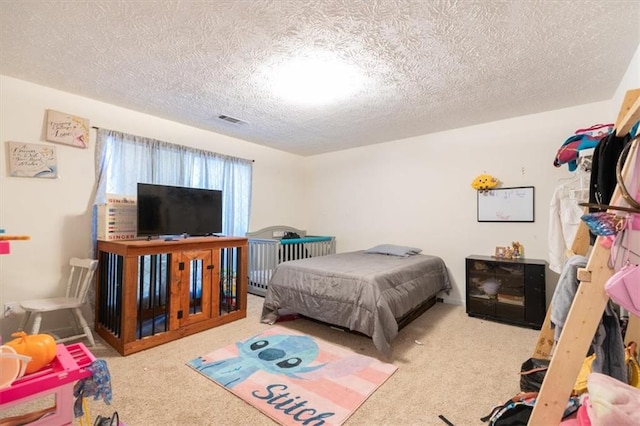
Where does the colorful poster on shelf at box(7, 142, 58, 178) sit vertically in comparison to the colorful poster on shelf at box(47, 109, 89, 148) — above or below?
below

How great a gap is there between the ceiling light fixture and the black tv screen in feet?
4.77

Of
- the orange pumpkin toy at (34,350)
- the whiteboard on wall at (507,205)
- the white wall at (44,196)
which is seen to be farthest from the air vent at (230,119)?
the whiteboard on wall at (507,205)

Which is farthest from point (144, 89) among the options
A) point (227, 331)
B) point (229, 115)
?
point (227, 331)

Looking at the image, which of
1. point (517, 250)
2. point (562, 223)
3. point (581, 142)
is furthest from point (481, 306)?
point (581, 142)

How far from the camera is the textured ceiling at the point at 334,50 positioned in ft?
5.51

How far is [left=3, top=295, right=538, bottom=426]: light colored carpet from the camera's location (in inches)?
65.9

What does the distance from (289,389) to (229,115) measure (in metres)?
2.88

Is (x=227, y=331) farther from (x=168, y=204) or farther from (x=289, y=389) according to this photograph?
(x=168, y=204)

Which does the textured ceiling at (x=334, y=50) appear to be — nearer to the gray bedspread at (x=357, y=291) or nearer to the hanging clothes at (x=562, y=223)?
the hanging clothes at (x=562, y=223)

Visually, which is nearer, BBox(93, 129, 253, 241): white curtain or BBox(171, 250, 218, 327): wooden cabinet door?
BBox(171, 250, 218, 327): wooden cabinet door

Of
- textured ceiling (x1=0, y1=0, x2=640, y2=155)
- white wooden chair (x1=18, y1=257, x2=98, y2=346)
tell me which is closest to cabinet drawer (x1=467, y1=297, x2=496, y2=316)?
textured ceiling (x1=0, y1=0, x2=640, y2=155)

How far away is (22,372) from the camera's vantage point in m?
1.08

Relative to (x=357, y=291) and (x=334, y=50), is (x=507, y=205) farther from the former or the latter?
(x=334, y=50)

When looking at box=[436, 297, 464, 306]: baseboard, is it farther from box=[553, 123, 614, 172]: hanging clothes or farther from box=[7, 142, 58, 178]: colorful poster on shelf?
box=[7, 142, 58, 178]: colorful poster on shelf
